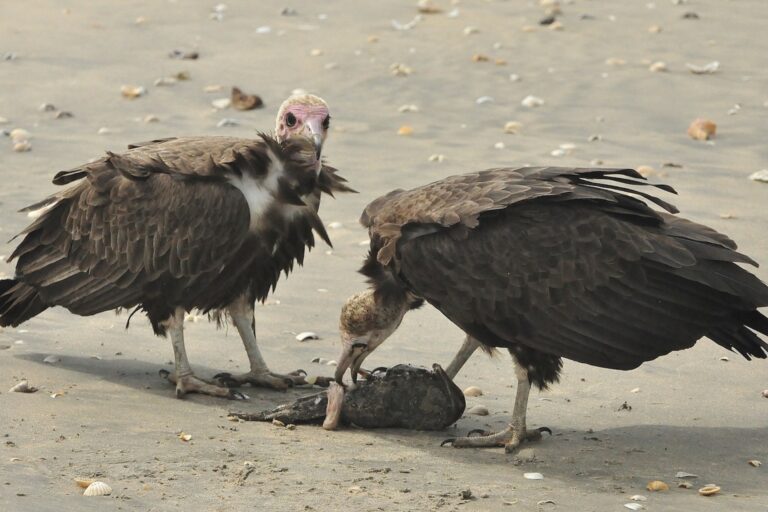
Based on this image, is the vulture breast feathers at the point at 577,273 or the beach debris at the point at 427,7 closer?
the vulture breast feathers at the point at 577,273

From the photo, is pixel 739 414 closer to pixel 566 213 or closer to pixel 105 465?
pixel 566 213

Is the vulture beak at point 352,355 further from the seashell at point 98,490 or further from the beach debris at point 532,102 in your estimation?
the beach debris at point 532,102

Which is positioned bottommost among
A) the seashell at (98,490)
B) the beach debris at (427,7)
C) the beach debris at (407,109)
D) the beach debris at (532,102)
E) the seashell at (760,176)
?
the beach debris at (407,109)

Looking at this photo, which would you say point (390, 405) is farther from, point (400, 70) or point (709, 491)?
point (400, 70)

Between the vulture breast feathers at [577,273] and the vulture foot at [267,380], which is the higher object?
the vulture breast feathers at [577,273]

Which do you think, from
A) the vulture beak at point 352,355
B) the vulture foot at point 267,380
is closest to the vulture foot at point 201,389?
the vulture foot at point 267,380

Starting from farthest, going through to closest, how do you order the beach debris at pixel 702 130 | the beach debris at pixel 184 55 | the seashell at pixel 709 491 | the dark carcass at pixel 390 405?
the beach debris at pixel 184 55 < the beach debris at pixel 702 130 < the dark carcass at pixel 390 405 < the seashell at pixel 709 491

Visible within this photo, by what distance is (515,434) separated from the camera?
6.15 metres

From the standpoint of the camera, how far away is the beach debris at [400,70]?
1313cm

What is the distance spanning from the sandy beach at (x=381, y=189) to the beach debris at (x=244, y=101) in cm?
15

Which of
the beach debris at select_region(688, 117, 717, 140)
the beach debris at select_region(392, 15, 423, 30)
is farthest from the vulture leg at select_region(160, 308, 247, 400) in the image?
the beach debris at select_region(392, 15, 423, 30)

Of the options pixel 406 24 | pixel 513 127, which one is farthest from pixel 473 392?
pixel 406 24

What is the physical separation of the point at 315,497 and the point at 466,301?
1330mm

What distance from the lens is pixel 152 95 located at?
12617 millimetres
